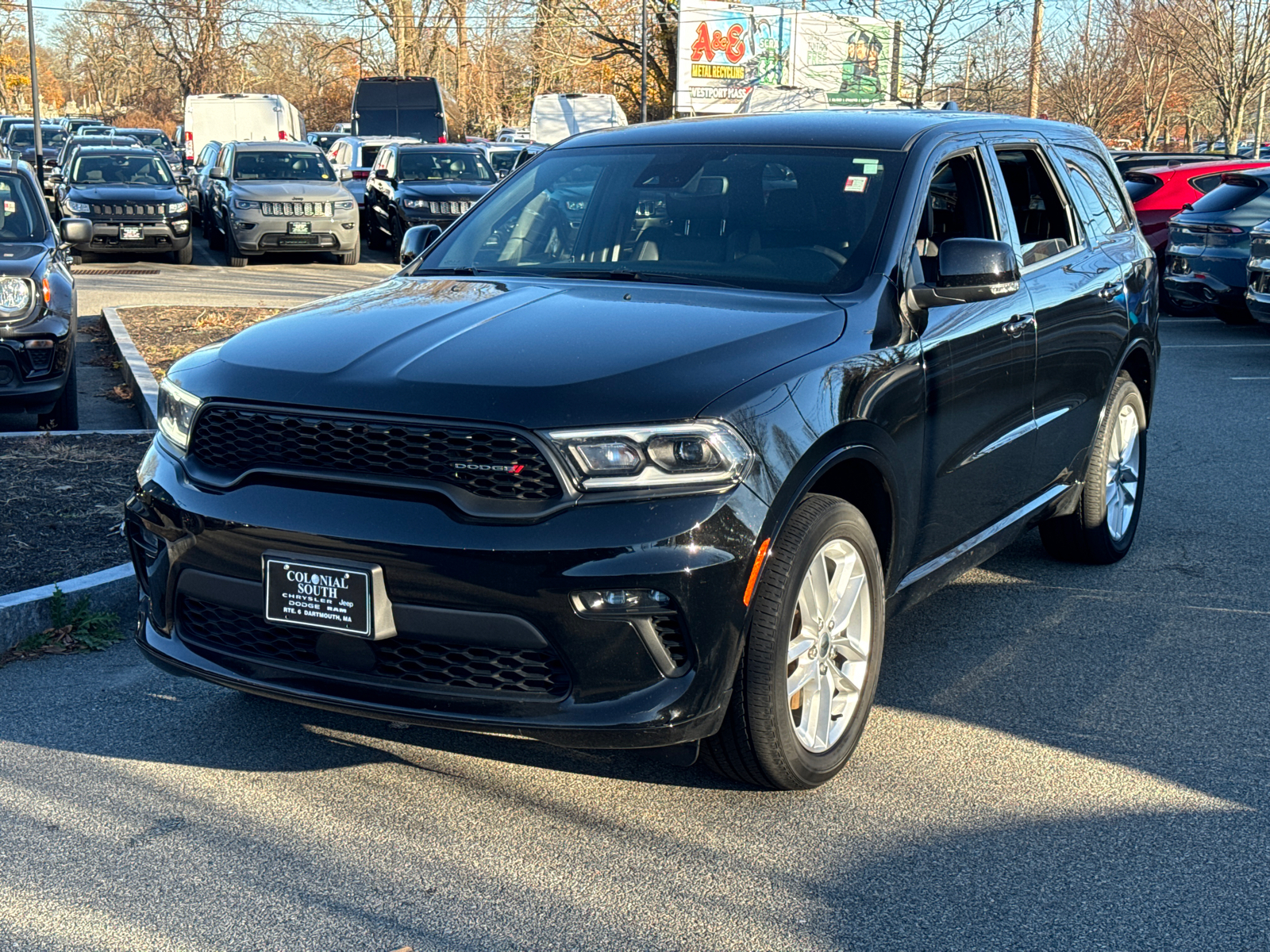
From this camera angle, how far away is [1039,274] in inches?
205

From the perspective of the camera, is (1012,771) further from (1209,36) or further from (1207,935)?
(1209,36)

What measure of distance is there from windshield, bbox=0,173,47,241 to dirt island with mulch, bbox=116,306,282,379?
127 cm

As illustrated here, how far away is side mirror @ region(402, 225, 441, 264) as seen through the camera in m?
5.47

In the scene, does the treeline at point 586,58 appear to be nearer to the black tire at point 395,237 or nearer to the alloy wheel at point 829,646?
the black tire at point 395,237

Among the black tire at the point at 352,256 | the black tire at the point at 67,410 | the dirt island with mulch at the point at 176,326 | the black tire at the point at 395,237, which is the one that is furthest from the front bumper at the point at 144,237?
the black tire at the point at 67,410

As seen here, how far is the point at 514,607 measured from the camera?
3334 millimetres

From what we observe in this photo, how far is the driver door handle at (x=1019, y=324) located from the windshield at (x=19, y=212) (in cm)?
700

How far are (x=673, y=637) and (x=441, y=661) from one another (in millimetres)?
587

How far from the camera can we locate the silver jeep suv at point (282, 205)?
20000 mm

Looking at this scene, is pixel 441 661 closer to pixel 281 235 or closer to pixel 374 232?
pixel 281 235

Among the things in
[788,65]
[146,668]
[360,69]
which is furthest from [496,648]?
[360,69]

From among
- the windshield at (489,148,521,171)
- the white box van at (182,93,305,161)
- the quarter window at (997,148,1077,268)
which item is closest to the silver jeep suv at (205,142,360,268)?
the windshield at (489,148,521,171)

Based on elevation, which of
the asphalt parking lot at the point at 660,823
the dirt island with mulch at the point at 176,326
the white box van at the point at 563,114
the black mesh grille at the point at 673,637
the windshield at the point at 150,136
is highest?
the white box van at the point at 563,114

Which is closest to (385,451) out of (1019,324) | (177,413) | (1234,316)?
(177,413)
